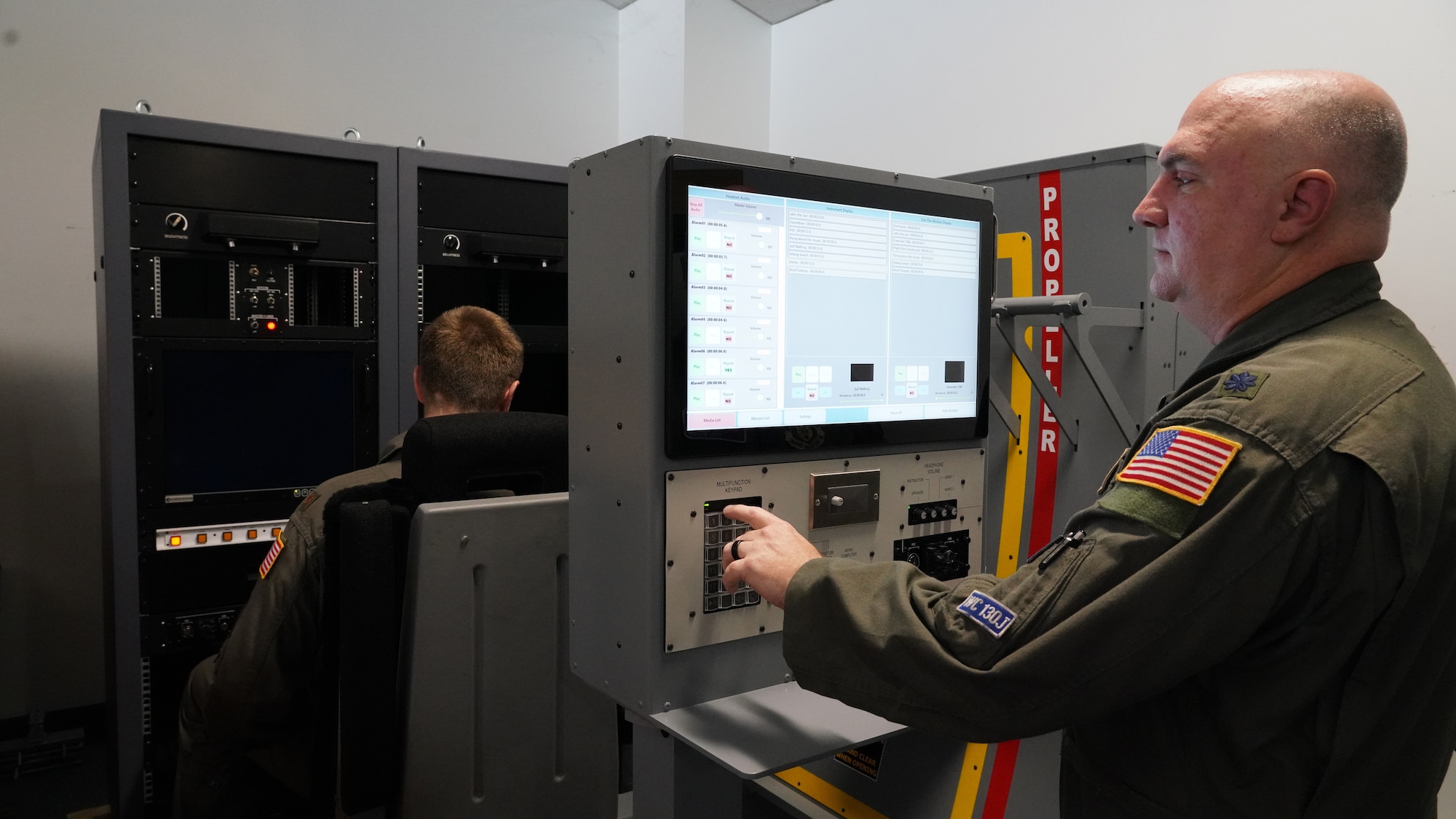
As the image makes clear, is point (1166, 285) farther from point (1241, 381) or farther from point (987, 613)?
point (987, 613)

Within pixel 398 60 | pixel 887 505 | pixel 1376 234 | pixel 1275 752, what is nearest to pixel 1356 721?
pixel 1275 752

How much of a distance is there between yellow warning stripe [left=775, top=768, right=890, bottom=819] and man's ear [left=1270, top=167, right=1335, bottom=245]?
1.33 metres

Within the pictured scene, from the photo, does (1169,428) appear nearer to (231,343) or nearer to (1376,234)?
(1376,234)

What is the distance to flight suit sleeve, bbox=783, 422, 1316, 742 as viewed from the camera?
0.77 metres

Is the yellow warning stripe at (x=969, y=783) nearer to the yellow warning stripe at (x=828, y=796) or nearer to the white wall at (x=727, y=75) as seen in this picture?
the yellow warning stripe at (x=828, y=796)

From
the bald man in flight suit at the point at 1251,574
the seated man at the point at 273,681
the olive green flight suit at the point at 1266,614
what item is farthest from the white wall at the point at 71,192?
the olive green flight suit at the point at 1266,614

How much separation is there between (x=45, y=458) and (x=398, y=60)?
183 cm

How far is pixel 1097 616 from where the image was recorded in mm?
796

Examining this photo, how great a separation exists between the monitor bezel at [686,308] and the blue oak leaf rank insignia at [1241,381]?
20.2 inches

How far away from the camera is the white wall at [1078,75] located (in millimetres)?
2174

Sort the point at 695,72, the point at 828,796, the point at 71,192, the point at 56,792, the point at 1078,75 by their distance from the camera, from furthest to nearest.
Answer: the point at 695,72
the point at 1078,75
the point at 71,192
the point at 56,792
the point at 828,796

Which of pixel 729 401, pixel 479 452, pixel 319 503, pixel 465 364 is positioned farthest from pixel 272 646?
pixel 729 401

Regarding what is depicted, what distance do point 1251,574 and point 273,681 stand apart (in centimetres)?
152

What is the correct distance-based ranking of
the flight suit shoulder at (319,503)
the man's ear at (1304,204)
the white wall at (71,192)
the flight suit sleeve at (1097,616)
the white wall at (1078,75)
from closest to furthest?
the flight suit sleeve at (1097,616)
the man's ear at (1304,204)
the flight suit shoulder at (319,503)
the white wall at (1078,75)
the white wall at (71,192)
